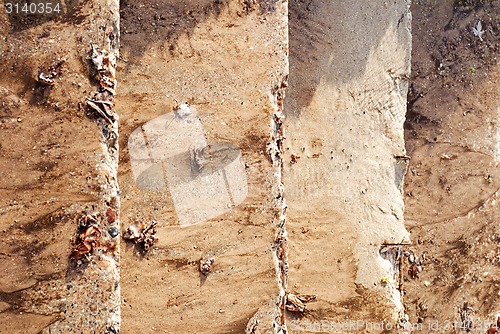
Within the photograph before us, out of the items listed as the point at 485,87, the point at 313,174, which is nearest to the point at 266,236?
the point at 313,174

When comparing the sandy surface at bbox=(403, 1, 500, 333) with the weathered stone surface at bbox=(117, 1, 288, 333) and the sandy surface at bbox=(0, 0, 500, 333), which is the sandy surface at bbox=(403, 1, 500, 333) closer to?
the sandy surface at bbox=(0, 0, 500, 333)

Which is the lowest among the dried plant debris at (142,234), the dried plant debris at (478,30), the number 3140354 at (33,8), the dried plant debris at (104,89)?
the dried plant debris at (142,234)

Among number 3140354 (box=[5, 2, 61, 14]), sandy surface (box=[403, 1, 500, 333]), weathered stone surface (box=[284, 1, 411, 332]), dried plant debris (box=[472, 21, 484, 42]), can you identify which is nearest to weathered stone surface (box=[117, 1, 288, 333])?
weathered stone surface (box=[284, 1, 411, 332])

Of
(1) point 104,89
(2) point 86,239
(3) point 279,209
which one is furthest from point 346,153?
(2) point 86,239

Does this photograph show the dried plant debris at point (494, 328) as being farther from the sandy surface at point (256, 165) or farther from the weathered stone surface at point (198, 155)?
the weathered stone surface at point (198, 155)

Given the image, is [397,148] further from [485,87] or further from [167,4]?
[167,4]

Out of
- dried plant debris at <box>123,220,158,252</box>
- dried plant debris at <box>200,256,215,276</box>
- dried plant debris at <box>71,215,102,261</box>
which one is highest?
dried plant debris at <box>71,215,102,261</box>

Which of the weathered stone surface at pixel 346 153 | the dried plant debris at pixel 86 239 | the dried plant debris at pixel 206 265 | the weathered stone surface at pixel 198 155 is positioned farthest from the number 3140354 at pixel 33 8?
the dried plant debris at pixel 206 265
